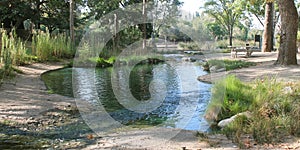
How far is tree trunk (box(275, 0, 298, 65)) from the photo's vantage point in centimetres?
871

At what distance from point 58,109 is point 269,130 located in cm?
313

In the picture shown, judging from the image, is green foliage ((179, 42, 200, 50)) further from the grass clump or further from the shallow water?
the grass clump

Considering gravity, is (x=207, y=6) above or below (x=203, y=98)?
above

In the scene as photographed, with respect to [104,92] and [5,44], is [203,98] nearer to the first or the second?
[104,92]

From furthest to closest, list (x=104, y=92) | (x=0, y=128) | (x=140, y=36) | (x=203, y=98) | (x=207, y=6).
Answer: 1. (x=207, y=6)
2. (x=140, y=36)
3. (x=104, y=92)
4. (x=203, y=98)
5. (x=0, y=128)

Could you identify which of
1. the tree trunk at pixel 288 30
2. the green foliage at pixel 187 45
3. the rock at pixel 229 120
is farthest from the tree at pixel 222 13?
the rock at pixel 229 120

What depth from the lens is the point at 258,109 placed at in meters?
4.34

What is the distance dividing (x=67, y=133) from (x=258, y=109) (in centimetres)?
254

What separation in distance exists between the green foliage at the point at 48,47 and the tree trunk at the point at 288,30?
796 centimetres

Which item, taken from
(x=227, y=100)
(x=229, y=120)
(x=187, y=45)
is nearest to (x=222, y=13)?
(x=187, y=45)

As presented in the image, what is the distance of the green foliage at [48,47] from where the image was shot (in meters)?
11.5

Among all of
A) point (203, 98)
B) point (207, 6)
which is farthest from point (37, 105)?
point (207, 6)

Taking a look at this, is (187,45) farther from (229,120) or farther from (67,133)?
(67,133)

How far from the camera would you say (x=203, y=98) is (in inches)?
240
